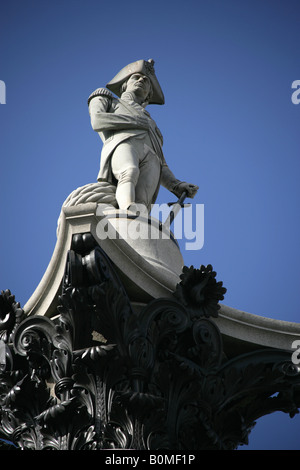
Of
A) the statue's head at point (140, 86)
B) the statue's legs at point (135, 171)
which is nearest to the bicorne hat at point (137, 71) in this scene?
the statue's head at point (140, 86)

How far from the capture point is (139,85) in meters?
15.6

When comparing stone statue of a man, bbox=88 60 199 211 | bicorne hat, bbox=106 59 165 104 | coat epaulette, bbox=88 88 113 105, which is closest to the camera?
stone statue of a man, bbox=88 60 199 211

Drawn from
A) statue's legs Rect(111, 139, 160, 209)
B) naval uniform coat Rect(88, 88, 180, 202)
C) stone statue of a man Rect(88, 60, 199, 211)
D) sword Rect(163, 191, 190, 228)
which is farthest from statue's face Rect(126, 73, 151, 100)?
sword Rect(163, 191, 190, 228)

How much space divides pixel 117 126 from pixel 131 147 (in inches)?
19.5

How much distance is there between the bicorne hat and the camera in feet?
51.8

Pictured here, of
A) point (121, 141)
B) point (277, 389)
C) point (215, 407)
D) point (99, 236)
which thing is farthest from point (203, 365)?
point (121, 141)

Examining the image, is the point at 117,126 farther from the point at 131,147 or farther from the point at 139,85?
the point at 139,85

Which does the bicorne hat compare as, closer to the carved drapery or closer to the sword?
the sword

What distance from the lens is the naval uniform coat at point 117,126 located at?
14.3 meters

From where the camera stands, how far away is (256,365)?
1153cm
